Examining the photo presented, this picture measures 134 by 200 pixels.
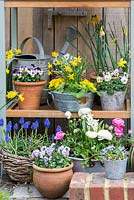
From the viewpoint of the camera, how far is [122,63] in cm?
364

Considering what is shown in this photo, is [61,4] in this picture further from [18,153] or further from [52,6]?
[18,153]

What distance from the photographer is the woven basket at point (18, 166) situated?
344cm

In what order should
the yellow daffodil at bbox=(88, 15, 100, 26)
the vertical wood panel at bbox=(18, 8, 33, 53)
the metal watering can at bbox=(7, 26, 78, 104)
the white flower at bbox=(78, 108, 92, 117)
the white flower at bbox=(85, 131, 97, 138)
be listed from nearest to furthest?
the white flower at bbox=(85, 131, 97, 138) → the white flower at bbox=(78, 108, 92, 117) → the metal watering can at bbox=(7, 26, 78, 104) → the yellow daffodil at bbox=(88, 15, 100, 26) → the vertical wood panel at bbox=(18, 8, 33, 53)

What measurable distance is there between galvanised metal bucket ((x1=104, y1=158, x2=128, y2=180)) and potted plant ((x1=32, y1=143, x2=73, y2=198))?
0.23 meters

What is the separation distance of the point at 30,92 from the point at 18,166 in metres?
0.49

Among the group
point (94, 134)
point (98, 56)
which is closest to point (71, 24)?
point (98, 56)

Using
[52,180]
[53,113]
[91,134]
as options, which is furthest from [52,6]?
[52,180]

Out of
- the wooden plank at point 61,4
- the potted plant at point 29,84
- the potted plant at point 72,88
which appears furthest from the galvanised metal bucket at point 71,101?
the wooden plank at point 61,4

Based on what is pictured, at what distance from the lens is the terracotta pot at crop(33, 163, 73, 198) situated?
3.22 metres

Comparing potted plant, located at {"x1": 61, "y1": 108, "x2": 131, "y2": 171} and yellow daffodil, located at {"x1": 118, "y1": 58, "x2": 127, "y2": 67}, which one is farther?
yellow daffodil, located at {"x1": 118, "y1": 58, "x2": 127, "y2": 67}

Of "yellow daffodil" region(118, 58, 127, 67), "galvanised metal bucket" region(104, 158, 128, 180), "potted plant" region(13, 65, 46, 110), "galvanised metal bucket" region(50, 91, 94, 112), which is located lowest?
"galvanised metal bucket" region(104, 158, 128, 180)

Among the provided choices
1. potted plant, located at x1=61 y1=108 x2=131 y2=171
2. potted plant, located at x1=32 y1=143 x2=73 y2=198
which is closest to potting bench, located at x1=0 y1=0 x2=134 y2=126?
potted plant, located at x1=61 y1=108 x2=131 y2=171

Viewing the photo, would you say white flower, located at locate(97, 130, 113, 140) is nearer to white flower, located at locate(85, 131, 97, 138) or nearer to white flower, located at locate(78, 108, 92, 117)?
white flower, located at locate(85, 131, 97, 138)

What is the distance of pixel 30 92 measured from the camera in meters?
3.61
